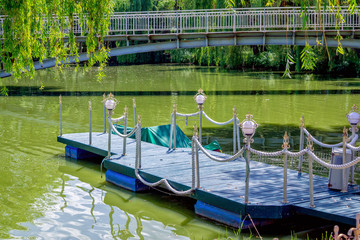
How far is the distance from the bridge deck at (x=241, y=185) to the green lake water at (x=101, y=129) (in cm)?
50

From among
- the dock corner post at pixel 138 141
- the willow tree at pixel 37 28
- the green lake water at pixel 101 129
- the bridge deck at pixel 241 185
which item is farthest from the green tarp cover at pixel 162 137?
the willow tree at pixel 37 28

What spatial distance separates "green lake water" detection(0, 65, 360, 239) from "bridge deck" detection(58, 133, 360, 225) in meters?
0.50

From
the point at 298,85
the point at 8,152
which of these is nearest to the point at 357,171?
the point at 8,152

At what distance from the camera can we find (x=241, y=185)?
32.0 ft

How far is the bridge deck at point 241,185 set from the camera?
8531 millimetres

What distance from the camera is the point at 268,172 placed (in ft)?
35.6

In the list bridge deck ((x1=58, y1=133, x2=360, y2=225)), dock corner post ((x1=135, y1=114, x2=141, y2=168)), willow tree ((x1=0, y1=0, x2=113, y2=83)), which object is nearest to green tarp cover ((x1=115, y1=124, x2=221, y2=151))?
bridge deck ((x1=58, y1=133, x2=360, y2=225))

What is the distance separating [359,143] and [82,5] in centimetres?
1009

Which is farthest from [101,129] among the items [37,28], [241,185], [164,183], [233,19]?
[233,19]

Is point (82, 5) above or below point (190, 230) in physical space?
above

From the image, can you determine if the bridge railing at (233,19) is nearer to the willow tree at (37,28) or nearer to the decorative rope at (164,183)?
the willow tree at (37,28)

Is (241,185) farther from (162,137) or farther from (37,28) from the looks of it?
(162,137)

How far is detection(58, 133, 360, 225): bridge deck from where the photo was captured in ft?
28.0

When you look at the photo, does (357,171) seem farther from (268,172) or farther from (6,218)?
(6,218)
